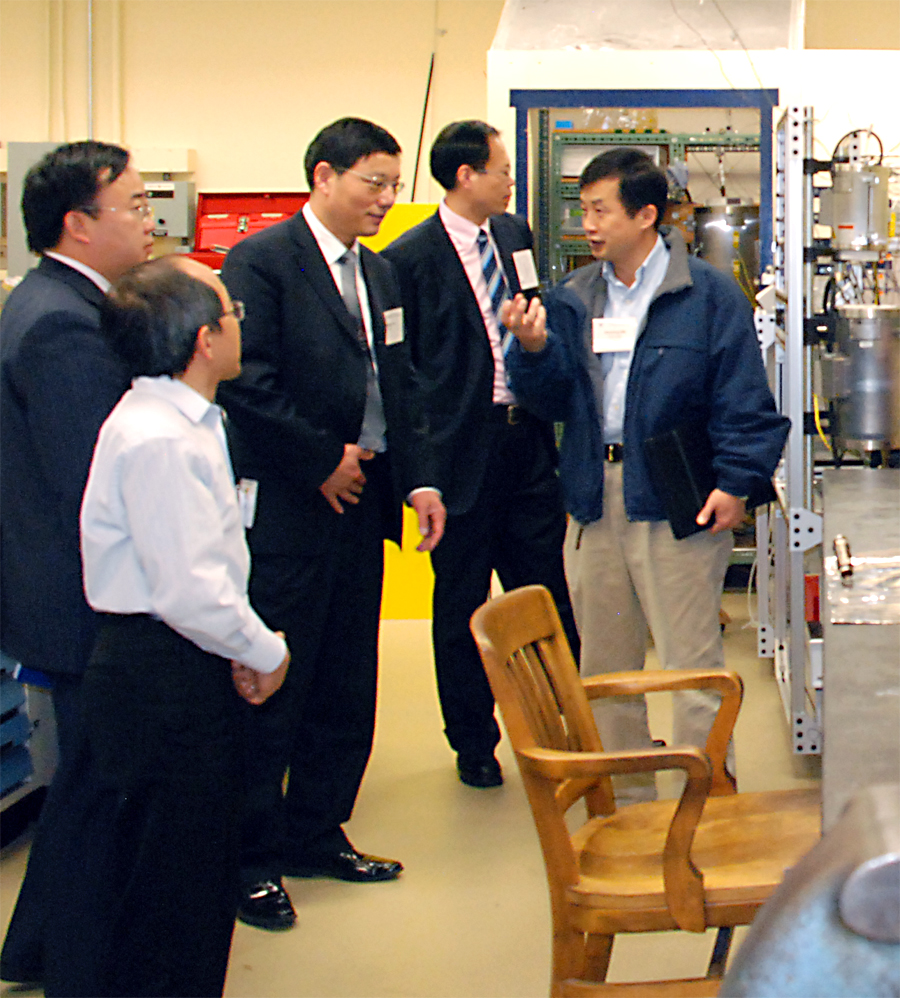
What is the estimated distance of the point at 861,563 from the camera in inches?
81.0

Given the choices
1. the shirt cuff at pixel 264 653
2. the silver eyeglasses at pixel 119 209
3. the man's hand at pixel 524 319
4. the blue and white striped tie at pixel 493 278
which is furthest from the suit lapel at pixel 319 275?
the shirt cuff at pixel 264 653

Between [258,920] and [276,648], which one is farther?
[258,920]

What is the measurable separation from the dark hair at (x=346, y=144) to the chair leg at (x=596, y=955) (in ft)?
5.18

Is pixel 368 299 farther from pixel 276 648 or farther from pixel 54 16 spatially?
pixel 54 16

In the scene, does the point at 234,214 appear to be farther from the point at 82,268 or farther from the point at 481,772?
the point at 82,268

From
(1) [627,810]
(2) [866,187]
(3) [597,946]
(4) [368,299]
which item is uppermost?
(2) [866,187]

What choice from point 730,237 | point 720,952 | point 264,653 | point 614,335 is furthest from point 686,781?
point 730,237

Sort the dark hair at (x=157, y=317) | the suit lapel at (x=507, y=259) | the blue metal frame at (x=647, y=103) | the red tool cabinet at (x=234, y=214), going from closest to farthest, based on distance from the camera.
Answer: the dark hair at (x=157, y=317) < the suit lapel at (x=507, y=259) < the blue metal frame at (x=647, y=103) < the red tool cabinet at (x=234, y=214)

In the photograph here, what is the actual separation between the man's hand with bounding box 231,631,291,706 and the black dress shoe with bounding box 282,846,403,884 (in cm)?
98

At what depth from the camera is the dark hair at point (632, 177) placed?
253cm

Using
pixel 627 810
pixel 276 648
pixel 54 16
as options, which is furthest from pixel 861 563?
pixel 54 16

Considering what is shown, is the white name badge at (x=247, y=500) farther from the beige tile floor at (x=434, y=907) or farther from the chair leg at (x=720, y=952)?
the chair leg at (x=720, y=952)

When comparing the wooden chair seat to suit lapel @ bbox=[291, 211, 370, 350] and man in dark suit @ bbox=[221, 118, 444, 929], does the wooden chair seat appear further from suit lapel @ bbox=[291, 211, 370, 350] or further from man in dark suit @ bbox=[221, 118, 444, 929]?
suit lapel @ bbox=[291, 211, 370, 350]

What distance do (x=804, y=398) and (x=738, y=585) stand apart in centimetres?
238
